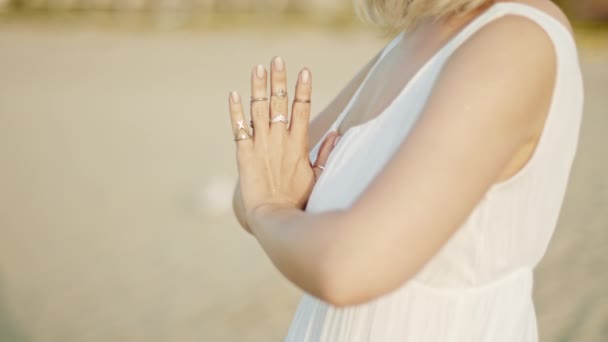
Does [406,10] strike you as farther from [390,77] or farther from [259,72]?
[259,72]

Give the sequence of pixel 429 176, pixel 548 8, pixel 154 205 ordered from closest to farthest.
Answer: pixel 429 176, pixel 548 8, pixel 154 205

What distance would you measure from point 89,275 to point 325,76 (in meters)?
6.94

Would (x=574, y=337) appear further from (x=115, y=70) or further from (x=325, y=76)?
(x=115, y=70)

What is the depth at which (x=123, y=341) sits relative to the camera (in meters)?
4.57

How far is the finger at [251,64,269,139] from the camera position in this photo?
1.45m

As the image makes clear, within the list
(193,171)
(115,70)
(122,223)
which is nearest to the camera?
(122,223)

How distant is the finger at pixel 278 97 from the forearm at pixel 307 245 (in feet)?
0.68

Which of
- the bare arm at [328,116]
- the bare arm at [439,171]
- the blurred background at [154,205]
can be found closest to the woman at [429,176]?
the bare arm at [439,171]

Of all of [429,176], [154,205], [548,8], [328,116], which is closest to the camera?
[429,176]

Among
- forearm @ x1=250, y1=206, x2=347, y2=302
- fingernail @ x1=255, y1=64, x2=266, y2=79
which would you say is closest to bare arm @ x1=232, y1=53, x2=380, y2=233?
fingernail @ x1=255, y1=64, x2=266, y2=79

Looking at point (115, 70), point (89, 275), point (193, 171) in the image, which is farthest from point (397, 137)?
point (115, 70)

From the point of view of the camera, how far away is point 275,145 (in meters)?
1.47

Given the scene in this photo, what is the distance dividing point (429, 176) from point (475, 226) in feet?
0.71

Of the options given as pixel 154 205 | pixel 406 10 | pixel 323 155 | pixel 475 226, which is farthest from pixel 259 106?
pixel 154 205
